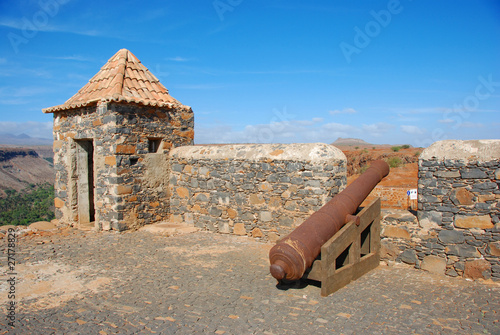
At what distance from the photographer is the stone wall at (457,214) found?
4.82m

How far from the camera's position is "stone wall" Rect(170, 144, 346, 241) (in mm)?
6426

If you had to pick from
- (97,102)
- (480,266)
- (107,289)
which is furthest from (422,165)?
(97,102)

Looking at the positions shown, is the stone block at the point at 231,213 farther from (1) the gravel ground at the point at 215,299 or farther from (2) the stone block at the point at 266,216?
(1) the gravel ground at the point at 215,299

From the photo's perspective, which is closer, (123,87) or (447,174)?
(447,174)

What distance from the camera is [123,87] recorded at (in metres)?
8.05

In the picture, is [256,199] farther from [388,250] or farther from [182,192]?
[388,250]

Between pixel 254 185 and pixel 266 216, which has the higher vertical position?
pixel 254 185

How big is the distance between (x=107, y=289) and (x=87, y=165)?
203 inches

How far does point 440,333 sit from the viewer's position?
349cm

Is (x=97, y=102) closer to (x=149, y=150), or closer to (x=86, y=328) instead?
(x=149, y=150)

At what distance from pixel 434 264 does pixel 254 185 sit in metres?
3.46

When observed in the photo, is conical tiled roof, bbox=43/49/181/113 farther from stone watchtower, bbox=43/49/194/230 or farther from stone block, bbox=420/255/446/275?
stone block, bbox=420/255/446/275

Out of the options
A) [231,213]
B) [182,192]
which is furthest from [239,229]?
[182,192]

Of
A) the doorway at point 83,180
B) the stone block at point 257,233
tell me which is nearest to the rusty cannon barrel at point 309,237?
the stone block at point 257,233
